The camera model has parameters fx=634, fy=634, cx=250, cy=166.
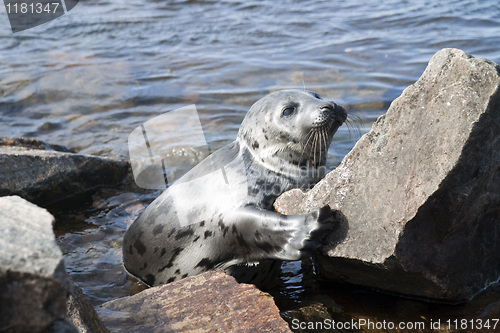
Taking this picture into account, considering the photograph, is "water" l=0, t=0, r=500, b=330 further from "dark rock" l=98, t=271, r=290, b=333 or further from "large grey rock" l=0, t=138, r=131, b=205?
"dark rock" l=98, t=271, r=290, b=333

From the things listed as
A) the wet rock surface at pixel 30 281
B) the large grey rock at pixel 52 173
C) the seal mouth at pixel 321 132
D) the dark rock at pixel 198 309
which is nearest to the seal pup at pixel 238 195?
the seal mouth at pixel 321 132

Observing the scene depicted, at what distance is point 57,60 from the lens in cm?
1019

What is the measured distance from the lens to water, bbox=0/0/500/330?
7203 millimetres

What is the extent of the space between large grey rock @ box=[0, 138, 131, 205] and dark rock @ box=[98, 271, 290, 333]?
2.42 metres

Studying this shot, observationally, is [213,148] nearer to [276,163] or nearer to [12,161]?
[12,161]

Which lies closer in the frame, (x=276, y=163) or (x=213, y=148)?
(x=276, y=163)

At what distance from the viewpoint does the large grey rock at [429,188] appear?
3.25 metres

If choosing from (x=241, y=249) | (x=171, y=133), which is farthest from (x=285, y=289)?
(x=171, y=133)

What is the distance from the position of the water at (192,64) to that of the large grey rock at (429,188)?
2.13 metres

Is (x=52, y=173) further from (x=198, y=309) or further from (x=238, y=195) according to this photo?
(x=198, y=309)

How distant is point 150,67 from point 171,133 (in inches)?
103

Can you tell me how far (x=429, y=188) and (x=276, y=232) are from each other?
3.03ft

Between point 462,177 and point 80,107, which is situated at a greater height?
point 462,177

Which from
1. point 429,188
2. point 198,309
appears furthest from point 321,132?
point 198,309
